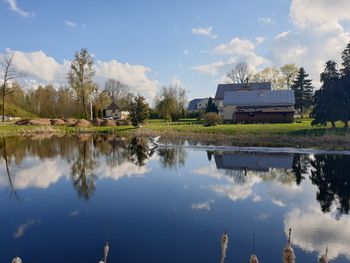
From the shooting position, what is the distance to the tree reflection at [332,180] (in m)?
12.2

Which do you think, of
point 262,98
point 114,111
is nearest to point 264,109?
point 262,98

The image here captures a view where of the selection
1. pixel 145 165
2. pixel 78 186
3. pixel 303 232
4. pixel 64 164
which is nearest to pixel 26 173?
pixel 64 164

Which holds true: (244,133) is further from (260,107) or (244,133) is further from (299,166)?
(260,107)

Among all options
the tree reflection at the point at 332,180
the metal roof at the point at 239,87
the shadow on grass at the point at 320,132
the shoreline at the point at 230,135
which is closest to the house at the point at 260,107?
the metal roof at the point at 239,87

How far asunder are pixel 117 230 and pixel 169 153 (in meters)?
16.5

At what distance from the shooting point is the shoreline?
29.1 m

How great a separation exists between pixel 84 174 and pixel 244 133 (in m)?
22.9

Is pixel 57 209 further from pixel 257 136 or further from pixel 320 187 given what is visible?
pixel 257 136

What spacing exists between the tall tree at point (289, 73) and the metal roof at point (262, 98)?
2189 cm

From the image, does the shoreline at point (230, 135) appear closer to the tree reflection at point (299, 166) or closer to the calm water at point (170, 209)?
the tree reflection at point (299, 166)

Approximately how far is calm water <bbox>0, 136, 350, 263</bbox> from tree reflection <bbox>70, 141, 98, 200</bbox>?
Result: 0.17 feet

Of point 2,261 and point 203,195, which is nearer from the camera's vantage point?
point 2,261

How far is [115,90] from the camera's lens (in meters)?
90.6

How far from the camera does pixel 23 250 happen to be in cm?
755
